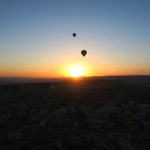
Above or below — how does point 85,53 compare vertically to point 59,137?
above

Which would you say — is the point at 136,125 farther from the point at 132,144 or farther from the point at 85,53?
the point at 85,53

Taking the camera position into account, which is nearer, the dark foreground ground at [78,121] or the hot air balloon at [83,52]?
the dark foreground ground at [78,121]

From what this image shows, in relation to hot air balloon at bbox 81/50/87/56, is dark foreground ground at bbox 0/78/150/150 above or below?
below

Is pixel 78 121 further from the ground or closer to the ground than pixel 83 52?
closer to the ground

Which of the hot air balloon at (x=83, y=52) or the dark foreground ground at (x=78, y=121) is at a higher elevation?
the hot air balloon at (x=83, y=52)

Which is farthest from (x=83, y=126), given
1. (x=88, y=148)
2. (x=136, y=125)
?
(x=88, y=148)

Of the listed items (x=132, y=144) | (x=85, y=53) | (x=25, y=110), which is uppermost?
(x=85, y=53)

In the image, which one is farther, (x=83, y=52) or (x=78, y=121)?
(x=83, y=52)

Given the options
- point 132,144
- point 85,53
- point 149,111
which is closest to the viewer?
point 132,144
